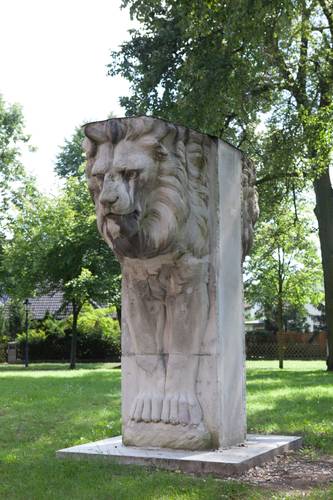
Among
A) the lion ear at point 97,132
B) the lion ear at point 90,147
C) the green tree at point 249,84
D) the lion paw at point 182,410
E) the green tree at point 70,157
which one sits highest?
the green tree at point 70,157

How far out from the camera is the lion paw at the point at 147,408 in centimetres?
660

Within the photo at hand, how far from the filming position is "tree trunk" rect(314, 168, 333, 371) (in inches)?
889

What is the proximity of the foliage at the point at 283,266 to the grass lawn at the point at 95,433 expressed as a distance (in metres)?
14.6

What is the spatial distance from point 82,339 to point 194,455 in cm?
3349

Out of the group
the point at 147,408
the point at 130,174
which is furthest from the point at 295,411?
the point at 130,174

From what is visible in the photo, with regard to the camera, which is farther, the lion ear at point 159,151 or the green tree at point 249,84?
the green tree at point 249,84

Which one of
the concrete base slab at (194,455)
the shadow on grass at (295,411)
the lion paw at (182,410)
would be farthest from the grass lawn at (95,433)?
the lion paw at (182,410)

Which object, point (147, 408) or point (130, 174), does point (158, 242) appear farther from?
point (147, 408)

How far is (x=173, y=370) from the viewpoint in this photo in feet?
21.6

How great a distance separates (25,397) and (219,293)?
777 centimetres

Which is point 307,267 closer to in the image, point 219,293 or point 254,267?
point 254,267

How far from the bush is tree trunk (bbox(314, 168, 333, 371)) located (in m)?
18.0

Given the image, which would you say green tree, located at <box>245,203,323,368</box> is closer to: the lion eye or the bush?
the bush

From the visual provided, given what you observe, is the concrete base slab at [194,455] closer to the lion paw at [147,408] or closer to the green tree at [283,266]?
the lion paw at [147,408]
